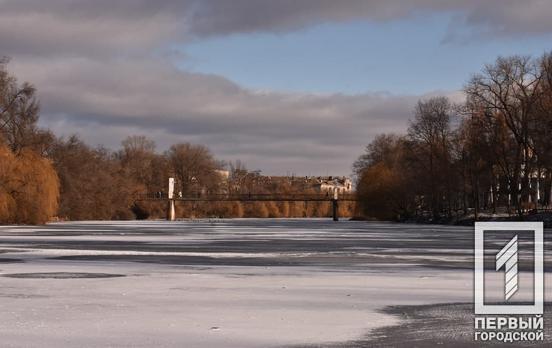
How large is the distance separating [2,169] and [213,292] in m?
49.4

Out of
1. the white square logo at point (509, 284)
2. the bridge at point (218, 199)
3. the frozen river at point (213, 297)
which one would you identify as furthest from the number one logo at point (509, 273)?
the bridge at point (218, 199)

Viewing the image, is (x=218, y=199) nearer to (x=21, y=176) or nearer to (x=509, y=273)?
(x=21, y=176)

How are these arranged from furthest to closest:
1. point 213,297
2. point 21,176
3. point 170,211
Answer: point 170,211 → point 21,176 → point 213,297

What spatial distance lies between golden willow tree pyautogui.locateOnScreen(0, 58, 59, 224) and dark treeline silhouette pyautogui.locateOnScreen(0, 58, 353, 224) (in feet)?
0.23

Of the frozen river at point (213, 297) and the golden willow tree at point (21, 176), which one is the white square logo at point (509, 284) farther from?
the golden willow tree at point (21, 176)

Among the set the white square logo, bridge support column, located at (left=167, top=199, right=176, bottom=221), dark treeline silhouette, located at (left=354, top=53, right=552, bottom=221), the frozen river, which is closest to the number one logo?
the white square logo

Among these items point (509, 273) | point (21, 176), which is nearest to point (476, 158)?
point (21, 176)

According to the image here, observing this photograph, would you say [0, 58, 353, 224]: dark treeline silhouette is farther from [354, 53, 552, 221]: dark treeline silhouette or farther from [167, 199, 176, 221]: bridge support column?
[354, 53, 552, 221]: dark treeline silhouette

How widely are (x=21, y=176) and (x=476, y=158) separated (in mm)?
38268

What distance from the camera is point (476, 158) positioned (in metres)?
75.1

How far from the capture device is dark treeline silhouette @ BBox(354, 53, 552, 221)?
69.1 metres

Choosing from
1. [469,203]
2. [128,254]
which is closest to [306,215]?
[469,203]

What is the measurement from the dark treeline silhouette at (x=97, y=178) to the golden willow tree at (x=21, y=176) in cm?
7

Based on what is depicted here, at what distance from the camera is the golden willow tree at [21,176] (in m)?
61.8
